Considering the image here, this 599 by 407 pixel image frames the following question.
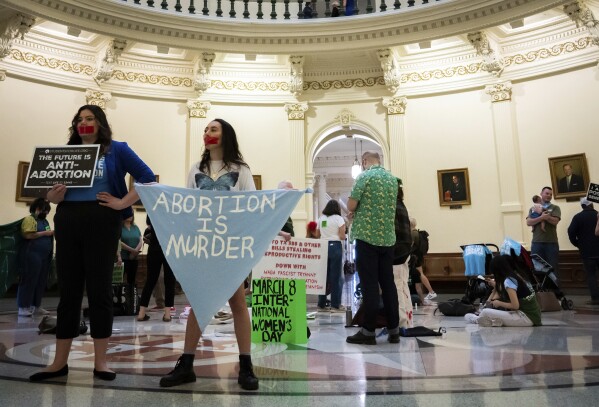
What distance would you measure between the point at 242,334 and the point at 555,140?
9614mm

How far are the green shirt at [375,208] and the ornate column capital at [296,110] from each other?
794 cm

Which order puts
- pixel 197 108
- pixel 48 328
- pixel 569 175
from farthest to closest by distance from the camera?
pixel 197 108, pixel 569 175, pixel 48 328

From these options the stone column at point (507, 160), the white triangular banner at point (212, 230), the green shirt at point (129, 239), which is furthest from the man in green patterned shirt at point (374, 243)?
the stone column at point (507, 160)

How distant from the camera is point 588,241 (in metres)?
7.18

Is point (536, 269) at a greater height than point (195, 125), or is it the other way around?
point (195, 125)

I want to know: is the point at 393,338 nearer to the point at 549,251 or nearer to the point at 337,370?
the point at 337,370

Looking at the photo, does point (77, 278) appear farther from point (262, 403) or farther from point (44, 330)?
point (44, 330)

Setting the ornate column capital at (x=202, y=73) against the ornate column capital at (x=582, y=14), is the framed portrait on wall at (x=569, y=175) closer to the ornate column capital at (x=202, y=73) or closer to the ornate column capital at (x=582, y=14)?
the ornate column capital at (x=582, y=14)

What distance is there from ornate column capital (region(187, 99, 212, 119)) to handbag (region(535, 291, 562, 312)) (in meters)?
8.29

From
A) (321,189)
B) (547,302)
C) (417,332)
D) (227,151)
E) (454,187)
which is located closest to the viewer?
(227,151)

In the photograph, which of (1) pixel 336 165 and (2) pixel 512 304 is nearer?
(2) pixel 512 304

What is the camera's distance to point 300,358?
3.07 meters

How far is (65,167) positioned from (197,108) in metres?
9.08

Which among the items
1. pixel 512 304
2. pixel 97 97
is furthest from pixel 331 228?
pixel 97 97
